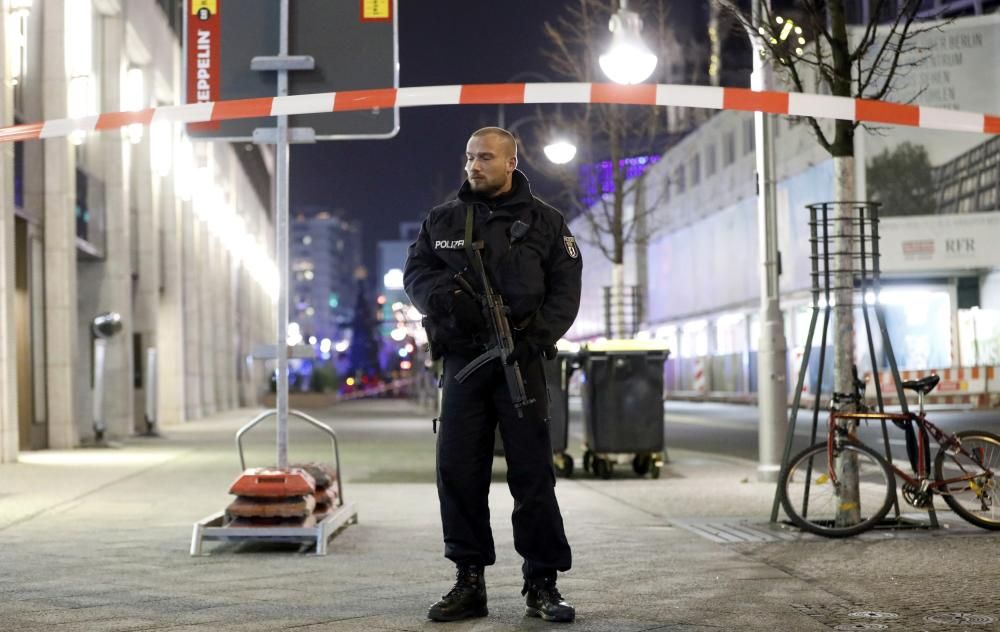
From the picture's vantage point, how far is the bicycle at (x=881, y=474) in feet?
29.1

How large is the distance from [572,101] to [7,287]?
39.6 ft

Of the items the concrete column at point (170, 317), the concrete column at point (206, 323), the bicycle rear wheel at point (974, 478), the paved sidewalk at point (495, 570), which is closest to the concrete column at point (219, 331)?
the concrete column at point (206, 323)

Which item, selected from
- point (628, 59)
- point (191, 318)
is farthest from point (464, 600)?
point (191, 318)

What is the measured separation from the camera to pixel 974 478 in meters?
8.95

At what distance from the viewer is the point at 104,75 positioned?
2691cm

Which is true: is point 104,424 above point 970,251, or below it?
below

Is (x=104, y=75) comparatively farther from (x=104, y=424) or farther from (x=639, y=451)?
(x=639, y=451)

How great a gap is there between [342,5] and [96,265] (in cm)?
1807

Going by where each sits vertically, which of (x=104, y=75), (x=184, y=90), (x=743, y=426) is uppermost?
(x=104, y=75)

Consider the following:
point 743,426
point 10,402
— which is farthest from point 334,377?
point 10,402

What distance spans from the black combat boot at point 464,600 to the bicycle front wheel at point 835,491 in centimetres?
347

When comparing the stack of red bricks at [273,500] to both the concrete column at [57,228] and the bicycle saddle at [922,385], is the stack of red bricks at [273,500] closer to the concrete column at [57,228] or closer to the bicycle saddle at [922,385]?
the bicycle saddle at [922,385]

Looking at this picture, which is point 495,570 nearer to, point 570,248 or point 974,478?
point 570,248

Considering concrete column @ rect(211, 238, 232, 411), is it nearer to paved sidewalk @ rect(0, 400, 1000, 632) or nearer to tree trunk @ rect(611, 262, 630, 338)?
tree trunk @ rect(611, 262, 630, 338)
